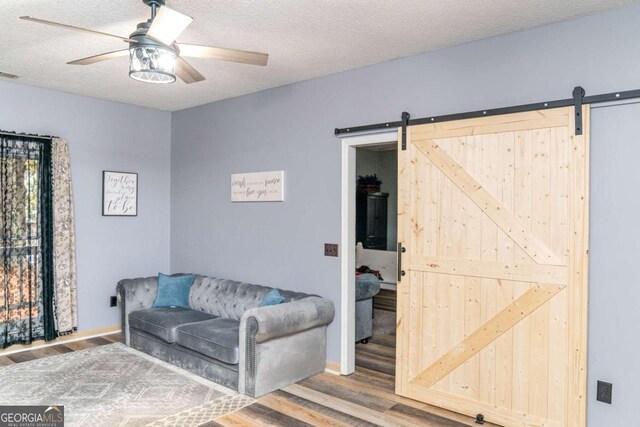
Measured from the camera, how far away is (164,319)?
4332 millimetres

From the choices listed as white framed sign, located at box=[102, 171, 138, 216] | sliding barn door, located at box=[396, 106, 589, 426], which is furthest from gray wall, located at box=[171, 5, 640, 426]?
white framed sign, located at box=[102, 171, 138, 216]

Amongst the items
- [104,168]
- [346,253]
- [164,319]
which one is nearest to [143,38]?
[346,253]

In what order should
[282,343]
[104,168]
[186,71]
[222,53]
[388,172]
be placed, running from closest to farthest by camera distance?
[222,53]
[186,71]
[282,343]
[104,168]
[388,172]

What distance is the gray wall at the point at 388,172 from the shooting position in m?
8.59

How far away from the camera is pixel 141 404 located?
11.0ft

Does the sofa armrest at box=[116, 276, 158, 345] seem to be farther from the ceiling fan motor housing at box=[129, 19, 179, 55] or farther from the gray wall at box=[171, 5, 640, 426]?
the ceiling fan motor housing at box=[129, 19, 179, 55]

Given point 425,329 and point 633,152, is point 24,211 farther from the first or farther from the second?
point 633,152

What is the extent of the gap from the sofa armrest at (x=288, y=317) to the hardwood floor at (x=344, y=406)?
1.56 ft

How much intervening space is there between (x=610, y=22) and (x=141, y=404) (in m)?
4.08

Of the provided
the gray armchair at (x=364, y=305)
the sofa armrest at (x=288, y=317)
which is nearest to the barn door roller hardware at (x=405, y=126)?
the sofa armrest at (x=288, y=317)

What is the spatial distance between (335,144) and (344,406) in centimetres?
220

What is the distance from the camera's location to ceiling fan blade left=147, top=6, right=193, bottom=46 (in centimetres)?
220

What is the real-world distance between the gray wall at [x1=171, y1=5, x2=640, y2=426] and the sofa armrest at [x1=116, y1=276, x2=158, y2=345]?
2.39 feet

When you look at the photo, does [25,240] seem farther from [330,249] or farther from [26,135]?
[330,249]
